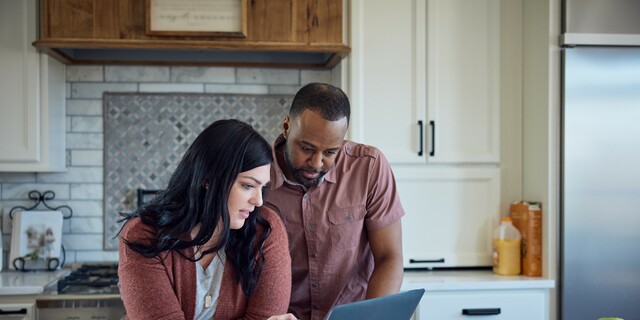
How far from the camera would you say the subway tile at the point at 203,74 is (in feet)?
11.2

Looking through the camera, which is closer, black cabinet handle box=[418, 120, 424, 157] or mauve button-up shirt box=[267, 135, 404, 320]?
mauve button-up shirt box=[267, 135, 404, 320]

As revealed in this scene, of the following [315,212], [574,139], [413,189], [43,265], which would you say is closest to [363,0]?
[413,189]

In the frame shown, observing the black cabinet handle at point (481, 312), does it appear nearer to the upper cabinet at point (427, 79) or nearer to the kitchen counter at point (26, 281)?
the upper cabinet at point (427, 79)

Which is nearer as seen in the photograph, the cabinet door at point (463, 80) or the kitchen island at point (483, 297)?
the kitchen island at point (483, 297)

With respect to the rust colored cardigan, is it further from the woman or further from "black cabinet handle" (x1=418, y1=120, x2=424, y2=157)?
"black cabinet handle" (x1=418, y1=120, x2=424, y2=157)

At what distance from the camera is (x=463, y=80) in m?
3.12

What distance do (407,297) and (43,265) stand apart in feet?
7.89

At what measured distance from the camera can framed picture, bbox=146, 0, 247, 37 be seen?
9.63ft

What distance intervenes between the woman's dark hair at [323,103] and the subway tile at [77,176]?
1817 millimetres

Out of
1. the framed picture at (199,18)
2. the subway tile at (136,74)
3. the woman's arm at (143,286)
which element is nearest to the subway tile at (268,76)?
the subway tile at (136,74)

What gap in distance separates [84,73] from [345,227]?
1.91m

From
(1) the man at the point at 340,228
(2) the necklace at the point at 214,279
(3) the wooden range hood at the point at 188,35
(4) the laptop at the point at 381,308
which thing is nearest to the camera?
(4) the laptop at the point at 381,308

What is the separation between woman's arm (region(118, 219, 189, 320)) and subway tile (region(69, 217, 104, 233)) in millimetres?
1858

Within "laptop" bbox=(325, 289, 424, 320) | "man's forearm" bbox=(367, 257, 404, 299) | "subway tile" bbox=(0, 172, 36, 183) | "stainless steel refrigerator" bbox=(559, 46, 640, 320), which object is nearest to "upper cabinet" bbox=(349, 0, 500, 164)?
"stainless steel refrigerator" bbox=(559, 46, 640, 320)
